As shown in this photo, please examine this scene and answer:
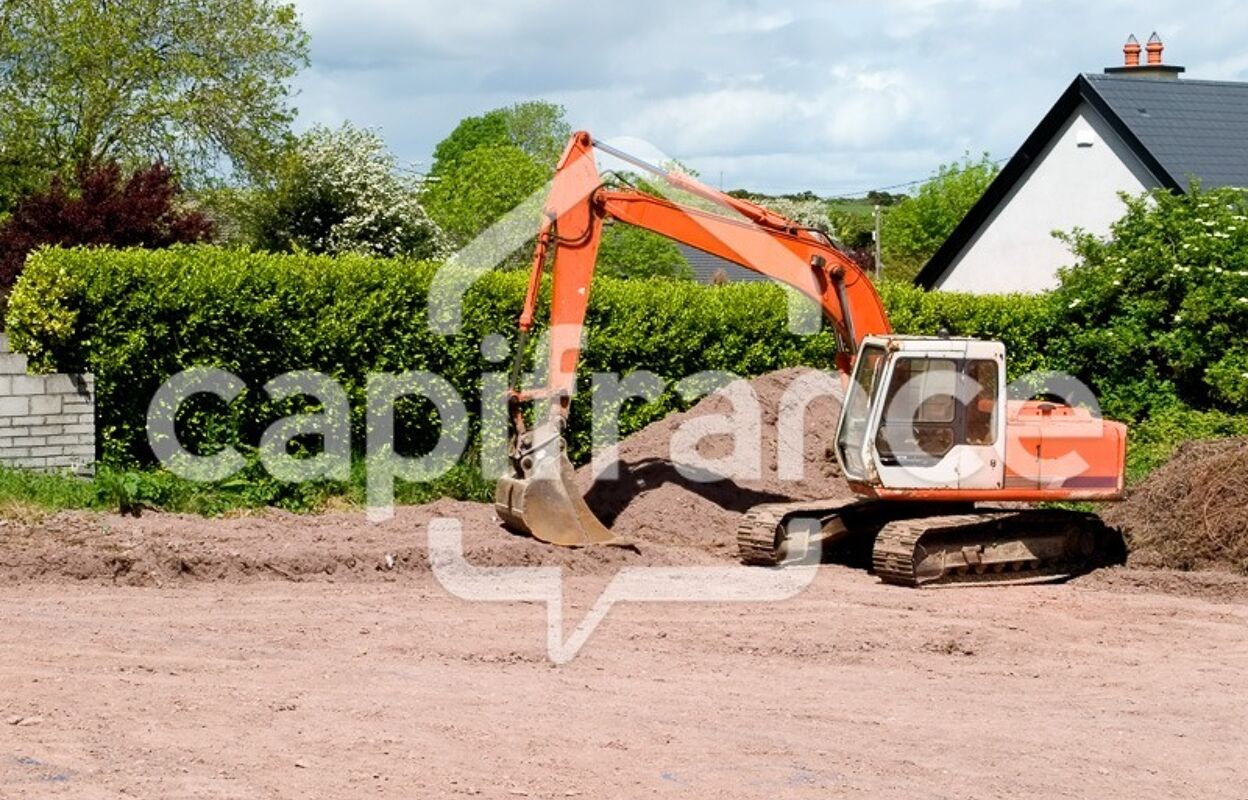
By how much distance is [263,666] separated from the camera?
10.1 meters

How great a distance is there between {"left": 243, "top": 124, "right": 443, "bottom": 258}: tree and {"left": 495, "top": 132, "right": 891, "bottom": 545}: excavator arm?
17.8 metres

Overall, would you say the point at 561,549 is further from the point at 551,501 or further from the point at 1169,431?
the point at 1169,431

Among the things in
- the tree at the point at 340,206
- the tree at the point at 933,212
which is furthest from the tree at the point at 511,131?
the tree at the point at 340,206

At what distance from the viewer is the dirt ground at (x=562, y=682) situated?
26.5 ft

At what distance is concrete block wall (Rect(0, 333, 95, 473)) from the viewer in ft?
51.7

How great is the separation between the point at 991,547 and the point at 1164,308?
9.42 meters

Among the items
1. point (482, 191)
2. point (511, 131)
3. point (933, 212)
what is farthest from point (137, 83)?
point (511, 131)

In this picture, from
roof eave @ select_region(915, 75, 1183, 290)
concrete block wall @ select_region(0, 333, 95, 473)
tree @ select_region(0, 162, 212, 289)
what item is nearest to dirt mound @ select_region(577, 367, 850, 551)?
concrete block wall @ select_region(0, 333, 95, 473)

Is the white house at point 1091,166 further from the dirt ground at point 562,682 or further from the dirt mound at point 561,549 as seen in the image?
the dirt ground at point 562,682

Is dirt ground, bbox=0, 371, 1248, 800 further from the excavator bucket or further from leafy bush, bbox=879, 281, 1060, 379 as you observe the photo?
leafy bush, bbox=879, 281, 1060, 379

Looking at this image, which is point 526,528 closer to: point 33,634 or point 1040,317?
point 33,634

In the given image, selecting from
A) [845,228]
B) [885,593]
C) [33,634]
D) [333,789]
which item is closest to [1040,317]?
[885,593]

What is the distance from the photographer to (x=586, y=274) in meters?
14.7

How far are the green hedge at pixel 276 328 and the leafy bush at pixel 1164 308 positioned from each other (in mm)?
6373
